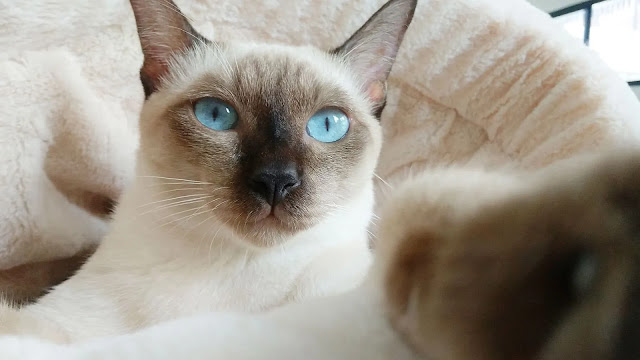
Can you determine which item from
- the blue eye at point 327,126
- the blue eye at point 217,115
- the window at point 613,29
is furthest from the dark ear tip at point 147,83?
the window at point 613,29

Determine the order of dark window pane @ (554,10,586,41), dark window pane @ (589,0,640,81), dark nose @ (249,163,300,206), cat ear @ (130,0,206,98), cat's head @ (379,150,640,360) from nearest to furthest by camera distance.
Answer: cat's head @ (379,150,640,360) → dark nose @ (249,163,300,206) → cat ear @ (130,0,206,98) → dark window pane @ (589,0,640,81) → dark window pane @ (554,10,586,41)

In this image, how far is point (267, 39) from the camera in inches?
52.8

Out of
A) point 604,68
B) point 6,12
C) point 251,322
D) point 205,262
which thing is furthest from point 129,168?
point 604,68

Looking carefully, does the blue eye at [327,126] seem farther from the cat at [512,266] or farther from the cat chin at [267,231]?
the cat at [512,266]

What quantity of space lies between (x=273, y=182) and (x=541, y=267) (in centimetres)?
49

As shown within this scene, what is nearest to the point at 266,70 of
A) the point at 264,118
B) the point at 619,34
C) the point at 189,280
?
the point at 264,118

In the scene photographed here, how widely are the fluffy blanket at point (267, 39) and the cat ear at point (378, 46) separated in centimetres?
17

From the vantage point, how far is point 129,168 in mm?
1230

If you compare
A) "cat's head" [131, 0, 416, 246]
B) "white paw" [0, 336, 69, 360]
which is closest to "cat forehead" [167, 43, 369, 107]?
"cat's head" [131, 0, 416, 246]

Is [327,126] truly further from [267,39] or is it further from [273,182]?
[267,39]

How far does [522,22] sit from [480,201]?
0.92 m

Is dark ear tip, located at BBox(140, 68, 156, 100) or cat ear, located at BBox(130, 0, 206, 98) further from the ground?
cat ear, located at BBox(130, 0, 206, 98)

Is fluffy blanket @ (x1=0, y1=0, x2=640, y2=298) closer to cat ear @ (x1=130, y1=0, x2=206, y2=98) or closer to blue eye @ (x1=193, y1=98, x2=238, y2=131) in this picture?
cat ear @ (x1=130, y1=0, x2=206, y2=98)

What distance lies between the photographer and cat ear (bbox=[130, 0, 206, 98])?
958mm
